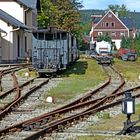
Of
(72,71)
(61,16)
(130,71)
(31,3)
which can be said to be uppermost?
(31,3)

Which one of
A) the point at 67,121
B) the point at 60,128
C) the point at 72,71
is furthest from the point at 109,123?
the point at 72,71

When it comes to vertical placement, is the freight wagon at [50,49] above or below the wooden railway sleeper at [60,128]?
above

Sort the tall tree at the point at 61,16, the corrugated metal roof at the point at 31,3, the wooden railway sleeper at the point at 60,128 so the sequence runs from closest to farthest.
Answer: the wooden railway sleeper at the point at 60,128
the corrugated metal roof at the point at 31,3
the tall tree at the point at 61,16

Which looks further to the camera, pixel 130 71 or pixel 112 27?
pixel 112 27

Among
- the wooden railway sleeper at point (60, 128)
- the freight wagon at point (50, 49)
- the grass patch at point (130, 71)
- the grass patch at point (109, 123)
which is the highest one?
the freight wagon at point (50, 49)

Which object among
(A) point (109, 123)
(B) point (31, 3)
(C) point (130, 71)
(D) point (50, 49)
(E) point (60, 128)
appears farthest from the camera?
(B) point (31, 3)

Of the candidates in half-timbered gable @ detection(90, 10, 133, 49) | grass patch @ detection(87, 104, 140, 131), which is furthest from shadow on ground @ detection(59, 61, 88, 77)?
half-timbered gable @ detection(90, 10, 133, 49)

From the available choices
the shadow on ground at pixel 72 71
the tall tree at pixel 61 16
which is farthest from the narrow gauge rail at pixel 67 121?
the tall tree at pixel 61 16

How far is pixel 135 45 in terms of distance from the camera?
9369cm

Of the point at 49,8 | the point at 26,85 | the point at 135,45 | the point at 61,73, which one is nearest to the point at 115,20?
the point at 135,45

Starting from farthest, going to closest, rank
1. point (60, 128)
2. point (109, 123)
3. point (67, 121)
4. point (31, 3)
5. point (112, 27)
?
1. point (112, 27)
2. point (31, 3)
3. point (109, 123)
4. point (67, 121)
5. point (60, 128)

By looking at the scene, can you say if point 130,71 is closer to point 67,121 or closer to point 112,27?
point 67,121

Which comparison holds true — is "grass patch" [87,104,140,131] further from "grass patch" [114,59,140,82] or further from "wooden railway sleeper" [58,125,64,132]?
"grass patch" [114,59,140,82]

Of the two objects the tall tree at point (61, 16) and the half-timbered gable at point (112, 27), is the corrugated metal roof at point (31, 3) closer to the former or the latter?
the tall tree at point (61, 16)
